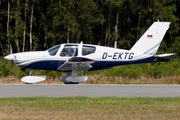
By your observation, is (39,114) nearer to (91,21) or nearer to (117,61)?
(117,61)

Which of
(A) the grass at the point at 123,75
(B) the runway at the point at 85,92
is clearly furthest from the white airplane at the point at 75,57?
(B) the runway at the point at 85,92

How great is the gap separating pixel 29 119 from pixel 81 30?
119ft

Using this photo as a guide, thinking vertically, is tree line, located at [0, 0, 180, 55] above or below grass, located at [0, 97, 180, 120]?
above

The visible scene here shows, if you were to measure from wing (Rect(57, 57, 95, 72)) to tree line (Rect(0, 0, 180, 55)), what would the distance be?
24.2 m

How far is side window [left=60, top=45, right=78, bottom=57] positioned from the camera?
49.9 feet

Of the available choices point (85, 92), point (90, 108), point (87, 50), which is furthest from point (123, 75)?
point (90, 108)

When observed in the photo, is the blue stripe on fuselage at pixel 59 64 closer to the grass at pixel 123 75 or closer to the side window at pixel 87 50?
the side window at pixel 87 50

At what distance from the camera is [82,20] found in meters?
42.8

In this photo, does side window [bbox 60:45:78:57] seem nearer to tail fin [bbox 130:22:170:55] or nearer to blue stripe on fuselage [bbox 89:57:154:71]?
blue stripe on fuselage [bbox 89:57:154:71]

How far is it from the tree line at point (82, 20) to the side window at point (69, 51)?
24.4 m

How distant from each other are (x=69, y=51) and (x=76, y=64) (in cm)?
72

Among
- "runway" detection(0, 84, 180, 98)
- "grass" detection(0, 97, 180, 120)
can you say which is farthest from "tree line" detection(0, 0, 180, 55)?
"grass" detection(0, 97, 180, 120)

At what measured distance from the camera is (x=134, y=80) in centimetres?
1759

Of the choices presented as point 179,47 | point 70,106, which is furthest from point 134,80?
point 179,47
